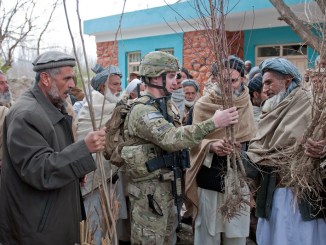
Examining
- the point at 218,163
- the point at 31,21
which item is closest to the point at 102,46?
the point at 31,21

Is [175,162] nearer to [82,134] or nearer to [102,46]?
[82,134]

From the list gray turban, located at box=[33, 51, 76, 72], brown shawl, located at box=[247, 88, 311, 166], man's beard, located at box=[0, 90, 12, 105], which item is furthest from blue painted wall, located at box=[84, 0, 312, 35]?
gray turban, located at box=[33, 51, 76, 72]

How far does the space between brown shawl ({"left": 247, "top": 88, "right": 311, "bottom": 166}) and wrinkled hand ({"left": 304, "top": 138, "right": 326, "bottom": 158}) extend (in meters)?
0.25

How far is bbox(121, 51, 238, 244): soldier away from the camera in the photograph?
3004mm

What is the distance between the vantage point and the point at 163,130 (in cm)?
283

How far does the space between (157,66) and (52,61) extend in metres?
0.89

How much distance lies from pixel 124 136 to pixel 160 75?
569mm

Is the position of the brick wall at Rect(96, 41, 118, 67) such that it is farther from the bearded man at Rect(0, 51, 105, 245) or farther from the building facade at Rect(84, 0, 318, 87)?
the bearded man at Rect(0, 51, 105, 245)

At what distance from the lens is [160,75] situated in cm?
307

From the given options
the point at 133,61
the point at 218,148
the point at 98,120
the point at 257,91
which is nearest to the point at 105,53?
the point at 133,61

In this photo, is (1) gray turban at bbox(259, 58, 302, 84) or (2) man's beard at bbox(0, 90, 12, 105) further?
(2) man's beard at bbox(0, 90, 12, 105)

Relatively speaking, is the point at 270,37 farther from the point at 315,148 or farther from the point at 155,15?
the point at 315,148

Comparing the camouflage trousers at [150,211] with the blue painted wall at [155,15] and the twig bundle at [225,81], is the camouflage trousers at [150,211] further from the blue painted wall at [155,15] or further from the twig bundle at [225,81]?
the blue painted wall at [155,15]

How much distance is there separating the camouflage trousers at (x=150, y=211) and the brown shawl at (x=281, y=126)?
0.72 metres
